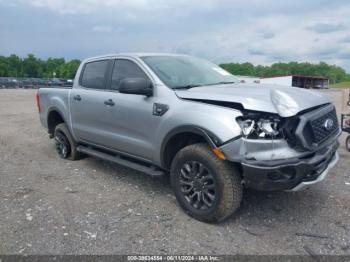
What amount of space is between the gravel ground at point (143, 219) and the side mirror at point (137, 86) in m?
1.40

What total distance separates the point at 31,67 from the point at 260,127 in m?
112

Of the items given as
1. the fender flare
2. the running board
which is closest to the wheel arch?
the running board

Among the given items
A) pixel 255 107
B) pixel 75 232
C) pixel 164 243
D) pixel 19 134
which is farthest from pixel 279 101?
pixel 19 134

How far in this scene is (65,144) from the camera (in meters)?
6.11

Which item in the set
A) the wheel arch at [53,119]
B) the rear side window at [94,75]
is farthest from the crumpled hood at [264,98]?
the wheel arch at [53,119]

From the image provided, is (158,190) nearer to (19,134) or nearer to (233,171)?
(233,171)

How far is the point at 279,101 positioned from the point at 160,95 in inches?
55.2

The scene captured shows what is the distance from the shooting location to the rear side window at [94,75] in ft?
16.7

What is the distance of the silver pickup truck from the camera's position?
124 inches

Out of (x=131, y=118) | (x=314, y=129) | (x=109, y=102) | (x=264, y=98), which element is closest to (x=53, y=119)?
(x=109, y=102)

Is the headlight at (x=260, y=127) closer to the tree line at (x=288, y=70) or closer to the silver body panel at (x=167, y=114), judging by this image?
the silver body panel at (x=167, y=114)

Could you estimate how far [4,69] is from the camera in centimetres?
9500

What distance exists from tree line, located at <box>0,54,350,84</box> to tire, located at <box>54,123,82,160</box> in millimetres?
87116

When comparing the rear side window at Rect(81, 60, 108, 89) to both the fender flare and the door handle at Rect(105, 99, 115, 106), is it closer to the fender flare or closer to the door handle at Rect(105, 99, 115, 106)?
the door handle at Rect(105, 99, 115, 106)
